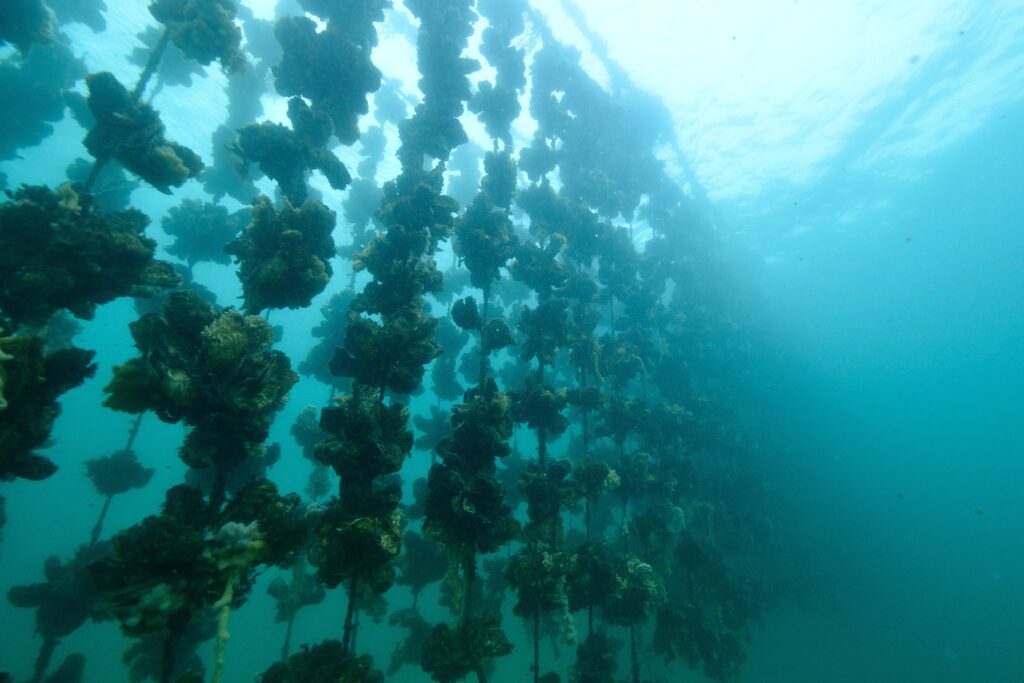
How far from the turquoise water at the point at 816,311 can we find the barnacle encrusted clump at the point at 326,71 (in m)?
6.13

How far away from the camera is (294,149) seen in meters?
8.68

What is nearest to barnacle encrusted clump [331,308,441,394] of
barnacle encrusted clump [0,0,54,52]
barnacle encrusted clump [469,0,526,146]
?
barnacle encrusted clump [469,0,526,146]

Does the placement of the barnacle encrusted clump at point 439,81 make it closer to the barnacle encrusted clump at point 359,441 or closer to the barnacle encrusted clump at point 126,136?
the barnacle encrusted clump at point 126,136

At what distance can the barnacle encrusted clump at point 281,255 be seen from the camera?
21.6ft

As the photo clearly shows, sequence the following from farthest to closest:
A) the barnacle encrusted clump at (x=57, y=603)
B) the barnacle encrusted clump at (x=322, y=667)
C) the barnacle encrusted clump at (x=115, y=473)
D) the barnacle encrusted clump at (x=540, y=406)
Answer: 1. the barnacle encrusted clump at (x=115, y=473)
2. the barnacle encrusted clump at (x=57, y=603)
3. the barnacle encrusted clump at (x=540, y=406)
4. the barnacle encrusted clump at (x=322, y=667)

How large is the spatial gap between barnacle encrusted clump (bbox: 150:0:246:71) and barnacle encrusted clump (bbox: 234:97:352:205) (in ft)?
4.78

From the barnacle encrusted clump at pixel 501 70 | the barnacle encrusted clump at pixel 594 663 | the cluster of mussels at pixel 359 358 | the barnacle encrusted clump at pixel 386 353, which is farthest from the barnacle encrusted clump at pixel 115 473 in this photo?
the barnacle encrusted clump at pixel 501 70

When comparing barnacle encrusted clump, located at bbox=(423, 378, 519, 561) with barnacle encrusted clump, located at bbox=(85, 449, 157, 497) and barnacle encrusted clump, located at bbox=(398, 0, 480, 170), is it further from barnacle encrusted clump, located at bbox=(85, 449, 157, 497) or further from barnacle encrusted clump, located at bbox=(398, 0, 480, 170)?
barnacle encrusted clump, located at bbox=(85, 449, 157, 497)

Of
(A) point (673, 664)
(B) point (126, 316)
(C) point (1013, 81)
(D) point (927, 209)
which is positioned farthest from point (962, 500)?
(B) point (126, 316)

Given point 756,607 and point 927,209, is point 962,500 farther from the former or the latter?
point 756,607

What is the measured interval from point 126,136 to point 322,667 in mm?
9681

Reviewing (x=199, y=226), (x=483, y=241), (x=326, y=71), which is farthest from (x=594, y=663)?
(x=199, y=226)

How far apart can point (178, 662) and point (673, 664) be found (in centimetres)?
2634

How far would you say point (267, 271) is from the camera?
Result: 21.2 feet
